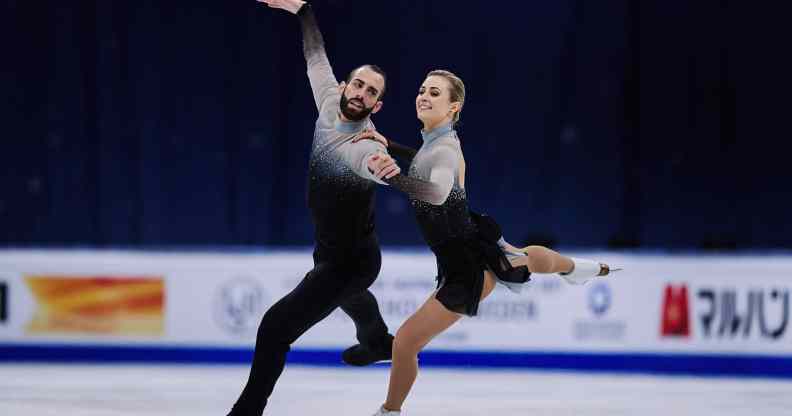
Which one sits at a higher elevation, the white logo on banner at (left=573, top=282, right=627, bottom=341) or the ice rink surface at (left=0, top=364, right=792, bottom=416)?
the white logo on banner at (left=573, top=282, right=627, bottom=341)

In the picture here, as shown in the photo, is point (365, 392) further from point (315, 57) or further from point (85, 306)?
point (315, 57)

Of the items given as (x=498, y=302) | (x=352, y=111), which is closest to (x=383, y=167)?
(x=352, y=111)

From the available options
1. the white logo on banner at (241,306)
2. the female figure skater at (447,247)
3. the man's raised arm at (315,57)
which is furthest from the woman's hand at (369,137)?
the white logo on banner at (241,306)

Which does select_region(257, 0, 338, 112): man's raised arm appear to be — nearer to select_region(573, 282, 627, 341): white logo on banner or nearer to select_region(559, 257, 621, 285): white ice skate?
select_region(559, 257, 621, 285): white ice skate

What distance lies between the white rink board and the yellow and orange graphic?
6 centimetres

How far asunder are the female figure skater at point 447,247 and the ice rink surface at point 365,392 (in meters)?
1.37

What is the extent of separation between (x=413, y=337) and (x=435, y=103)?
3.28 ft

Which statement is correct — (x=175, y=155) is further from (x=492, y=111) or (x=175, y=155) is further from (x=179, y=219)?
(x=492, y=111)

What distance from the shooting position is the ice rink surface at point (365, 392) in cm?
618

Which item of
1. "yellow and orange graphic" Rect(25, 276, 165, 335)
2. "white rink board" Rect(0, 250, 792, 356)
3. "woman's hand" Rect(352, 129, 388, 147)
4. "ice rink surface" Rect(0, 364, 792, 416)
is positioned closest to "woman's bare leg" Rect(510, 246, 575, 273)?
"woman's hand" Rect(352, 129, 388, 147)

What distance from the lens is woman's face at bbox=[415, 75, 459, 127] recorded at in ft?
15.5

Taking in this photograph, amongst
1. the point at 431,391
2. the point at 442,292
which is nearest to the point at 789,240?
the point at 431,391

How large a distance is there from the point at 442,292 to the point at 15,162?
6442 millimetres

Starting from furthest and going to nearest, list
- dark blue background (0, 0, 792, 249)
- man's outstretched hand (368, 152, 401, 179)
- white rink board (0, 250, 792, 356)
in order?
dark blue background (0, 0, 792, 249) → white rink board (0, 250, 792, 356) → man's outstretched hand (368, 152, 401, 179)
